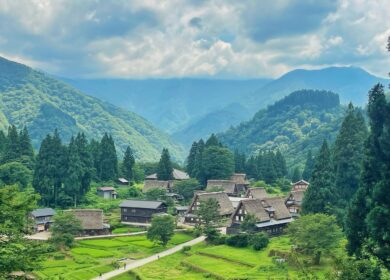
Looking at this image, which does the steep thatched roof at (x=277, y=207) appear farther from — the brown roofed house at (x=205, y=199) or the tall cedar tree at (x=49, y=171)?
the tall cedar tree at (x=49, y=171)

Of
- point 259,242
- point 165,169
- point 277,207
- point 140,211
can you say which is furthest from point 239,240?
point 165,169

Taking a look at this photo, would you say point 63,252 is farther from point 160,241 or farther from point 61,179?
point 61,179

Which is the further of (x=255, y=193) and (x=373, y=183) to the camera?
(x=255, y=193)

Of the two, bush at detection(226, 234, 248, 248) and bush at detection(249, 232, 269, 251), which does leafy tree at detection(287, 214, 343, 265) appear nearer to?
bush at detection(249, 232, 269, 251)

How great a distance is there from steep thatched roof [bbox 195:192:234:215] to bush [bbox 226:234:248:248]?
44.6ft

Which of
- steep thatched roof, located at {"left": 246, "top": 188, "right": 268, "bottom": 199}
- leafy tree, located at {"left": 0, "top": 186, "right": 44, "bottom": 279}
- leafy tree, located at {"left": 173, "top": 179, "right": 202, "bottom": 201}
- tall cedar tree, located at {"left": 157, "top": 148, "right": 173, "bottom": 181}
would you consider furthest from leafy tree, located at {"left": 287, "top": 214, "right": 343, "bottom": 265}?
tall cedar tree, located at {"left": 157, "top": 148, "right": 173, "bottom": 181}

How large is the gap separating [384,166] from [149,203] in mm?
49412

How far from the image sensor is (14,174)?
7338 centimetres

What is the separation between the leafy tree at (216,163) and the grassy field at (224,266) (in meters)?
35.5

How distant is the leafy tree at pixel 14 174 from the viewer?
72750 mm

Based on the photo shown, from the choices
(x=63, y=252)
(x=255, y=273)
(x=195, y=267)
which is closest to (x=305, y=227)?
(x=255, y=273)

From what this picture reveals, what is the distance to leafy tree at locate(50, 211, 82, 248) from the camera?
5379cm

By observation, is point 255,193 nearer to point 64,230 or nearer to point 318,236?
point 318,236

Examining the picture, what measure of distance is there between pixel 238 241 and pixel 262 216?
8657 mm
